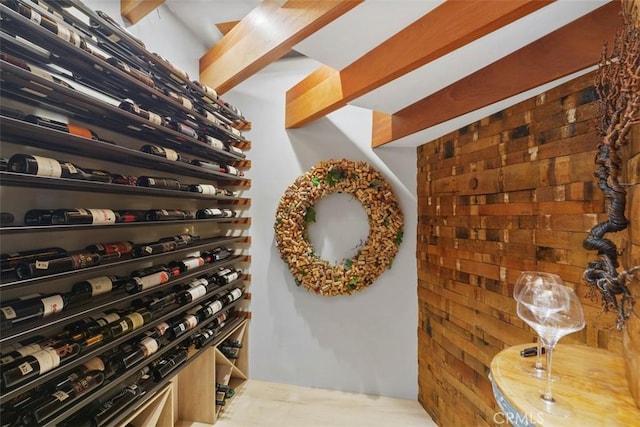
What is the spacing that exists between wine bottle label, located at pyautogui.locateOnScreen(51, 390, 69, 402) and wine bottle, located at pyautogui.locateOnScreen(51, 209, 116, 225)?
633 mm

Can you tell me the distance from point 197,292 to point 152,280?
395 millimetres

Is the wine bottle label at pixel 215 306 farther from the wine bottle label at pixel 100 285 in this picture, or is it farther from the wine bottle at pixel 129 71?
the wine bottle at pixel 129 71

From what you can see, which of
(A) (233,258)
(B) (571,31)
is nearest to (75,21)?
(A) (233,258)

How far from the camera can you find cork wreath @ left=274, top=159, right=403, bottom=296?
2.32 m

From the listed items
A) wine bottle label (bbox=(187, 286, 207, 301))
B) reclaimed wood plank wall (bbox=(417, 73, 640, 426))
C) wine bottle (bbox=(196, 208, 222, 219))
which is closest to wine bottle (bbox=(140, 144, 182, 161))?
wine bottle (bbox=(196, 208, 222, 219))

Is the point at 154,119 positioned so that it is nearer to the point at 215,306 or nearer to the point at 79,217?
the point at 79,217

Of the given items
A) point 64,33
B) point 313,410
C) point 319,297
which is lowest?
point 313,410

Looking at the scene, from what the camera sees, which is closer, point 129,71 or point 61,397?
point 61,397

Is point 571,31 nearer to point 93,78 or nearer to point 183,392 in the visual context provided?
point 93,78

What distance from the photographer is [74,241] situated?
4.25 feet

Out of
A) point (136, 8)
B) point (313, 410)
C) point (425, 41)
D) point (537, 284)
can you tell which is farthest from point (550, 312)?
point (136, 8)

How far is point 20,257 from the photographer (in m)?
0.97

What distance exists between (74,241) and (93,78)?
29.7 inches

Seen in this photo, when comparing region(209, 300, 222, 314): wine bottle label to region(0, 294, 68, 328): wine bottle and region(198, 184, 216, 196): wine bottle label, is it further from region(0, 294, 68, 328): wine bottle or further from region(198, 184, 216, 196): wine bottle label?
region(0, 294, 68, 328): wine bottle
